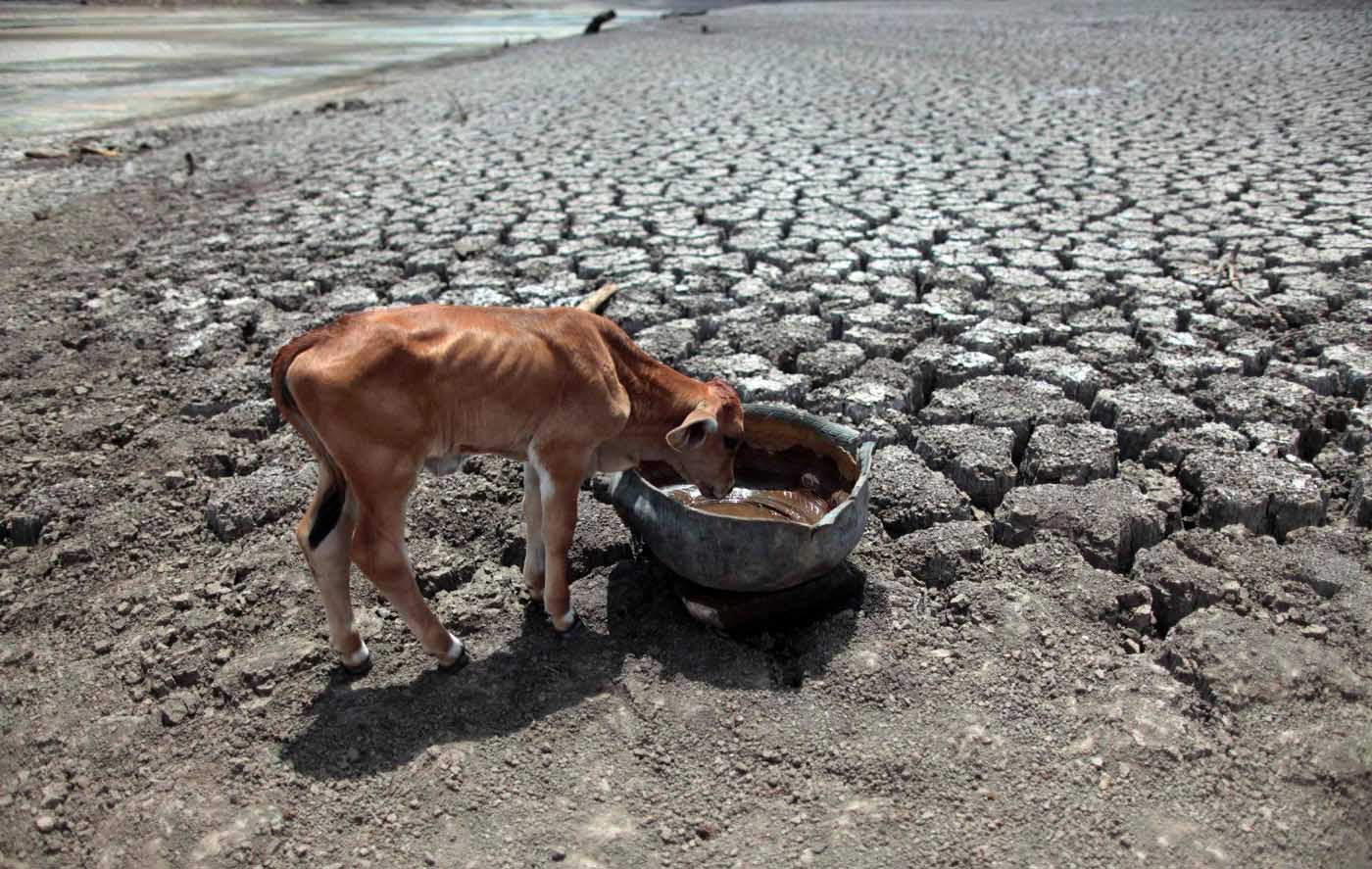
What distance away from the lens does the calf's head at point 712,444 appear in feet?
10.4

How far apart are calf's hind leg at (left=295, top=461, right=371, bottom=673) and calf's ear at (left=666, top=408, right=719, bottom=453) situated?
940 millimetres

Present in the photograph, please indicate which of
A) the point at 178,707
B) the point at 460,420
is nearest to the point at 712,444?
the point at 460,420

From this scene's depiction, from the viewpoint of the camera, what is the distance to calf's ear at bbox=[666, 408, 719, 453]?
10.1 ft

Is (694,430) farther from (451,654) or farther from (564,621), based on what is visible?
(451,654)

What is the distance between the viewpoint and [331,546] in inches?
117

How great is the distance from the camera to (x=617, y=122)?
10.6m

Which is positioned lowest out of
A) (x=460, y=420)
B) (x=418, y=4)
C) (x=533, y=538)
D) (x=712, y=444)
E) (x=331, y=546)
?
(x=418, y=4)

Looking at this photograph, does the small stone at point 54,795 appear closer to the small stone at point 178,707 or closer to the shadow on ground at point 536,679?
the small stone at point 178,707

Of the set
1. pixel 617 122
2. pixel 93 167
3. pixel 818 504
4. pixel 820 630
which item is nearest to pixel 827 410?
pixel 818 504

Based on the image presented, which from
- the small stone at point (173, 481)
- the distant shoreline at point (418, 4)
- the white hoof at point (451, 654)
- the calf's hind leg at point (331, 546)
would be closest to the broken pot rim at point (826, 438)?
the white hoof at point (451, 654)

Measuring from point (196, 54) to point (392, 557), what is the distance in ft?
66.1

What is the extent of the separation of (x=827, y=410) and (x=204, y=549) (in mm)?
2486

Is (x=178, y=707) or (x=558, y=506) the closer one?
(x=178, y=707)

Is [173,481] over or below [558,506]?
below
